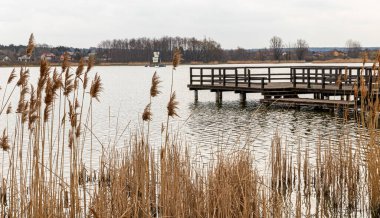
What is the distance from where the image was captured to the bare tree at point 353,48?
12450cm

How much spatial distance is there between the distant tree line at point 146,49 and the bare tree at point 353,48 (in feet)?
108

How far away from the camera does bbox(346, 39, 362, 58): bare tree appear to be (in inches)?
4902

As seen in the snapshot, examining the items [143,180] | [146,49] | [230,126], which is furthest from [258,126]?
[146,49]

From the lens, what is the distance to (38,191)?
19.0ft

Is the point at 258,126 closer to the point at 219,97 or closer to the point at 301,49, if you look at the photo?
the point at 219,97

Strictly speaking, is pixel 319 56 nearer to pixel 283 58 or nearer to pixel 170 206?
pixel 283 58

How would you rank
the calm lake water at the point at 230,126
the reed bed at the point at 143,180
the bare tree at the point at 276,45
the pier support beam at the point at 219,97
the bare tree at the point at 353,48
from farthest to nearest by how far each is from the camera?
the bare tree at the point at 276,45 → the bare tree at the point at 353,48 → the pier support beam at the point at 219,97 → the calm lake water at the point at 230,126 → the reed bed at the point at 143,180

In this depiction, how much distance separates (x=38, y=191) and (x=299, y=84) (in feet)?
98.8

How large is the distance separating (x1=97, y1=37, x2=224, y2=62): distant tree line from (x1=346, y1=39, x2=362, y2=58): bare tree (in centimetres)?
3290

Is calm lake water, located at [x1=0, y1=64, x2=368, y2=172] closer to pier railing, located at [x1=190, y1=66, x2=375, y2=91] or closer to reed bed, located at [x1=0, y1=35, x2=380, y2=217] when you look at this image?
pier railing, located at [x1=190, y1=66, x2=375, y2=91]

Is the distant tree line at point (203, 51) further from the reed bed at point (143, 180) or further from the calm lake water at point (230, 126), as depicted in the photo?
the reed bed at point (143, 180)

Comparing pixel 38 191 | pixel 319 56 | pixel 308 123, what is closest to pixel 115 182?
pixel 38 191

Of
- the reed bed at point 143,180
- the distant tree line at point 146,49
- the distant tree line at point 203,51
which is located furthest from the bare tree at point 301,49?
the reed bed at point 143,180

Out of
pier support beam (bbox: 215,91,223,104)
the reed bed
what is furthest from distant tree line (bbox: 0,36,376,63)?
the reed bed
